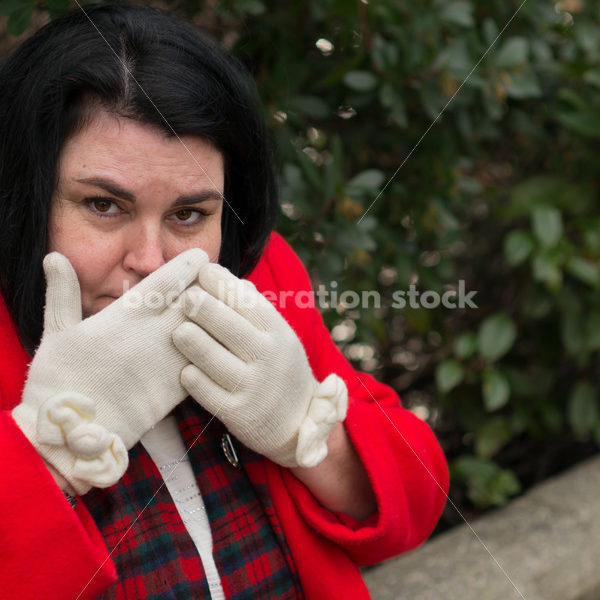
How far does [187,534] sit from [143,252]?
1.21 feet

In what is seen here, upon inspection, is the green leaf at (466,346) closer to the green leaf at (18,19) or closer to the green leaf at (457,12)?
the green leaf at (457,12)

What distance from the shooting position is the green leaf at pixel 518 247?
182 centimetres

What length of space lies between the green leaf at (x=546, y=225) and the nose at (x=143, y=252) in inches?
46.9

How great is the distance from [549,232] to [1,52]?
4.39 ft

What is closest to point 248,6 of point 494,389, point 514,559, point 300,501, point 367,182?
point 367,182

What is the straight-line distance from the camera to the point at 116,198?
890 millimetres

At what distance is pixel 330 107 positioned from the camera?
5.62 feet

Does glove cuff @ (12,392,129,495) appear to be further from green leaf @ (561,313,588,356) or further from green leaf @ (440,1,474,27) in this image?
green leaf @ (561,313,588,356)

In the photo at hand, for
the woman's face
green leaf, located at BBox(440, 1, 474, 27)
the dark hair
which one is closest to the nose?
the woman's face

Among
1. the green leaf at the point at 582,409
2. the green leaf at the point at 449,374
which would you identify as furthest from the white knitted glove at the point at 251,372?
the green leaf at the point at 582,409

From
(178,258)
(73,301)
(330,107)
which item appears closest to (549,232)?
(330,107)

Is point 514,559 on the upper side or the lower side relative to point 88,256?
lower

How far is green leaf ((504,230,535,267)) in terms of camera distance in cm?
182

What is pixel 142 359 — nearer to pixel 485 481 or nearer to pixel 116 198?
pixel 116 198
